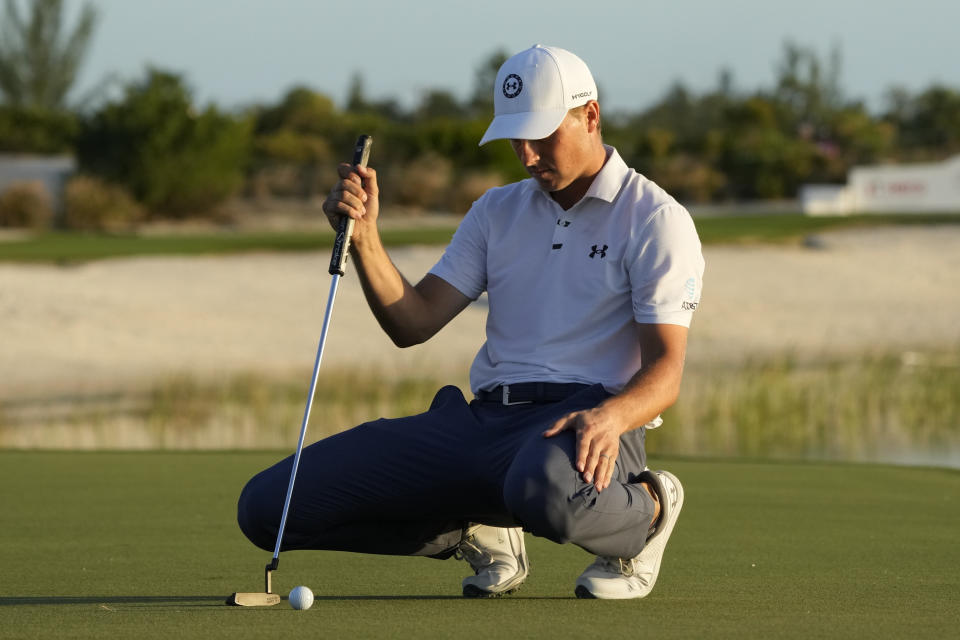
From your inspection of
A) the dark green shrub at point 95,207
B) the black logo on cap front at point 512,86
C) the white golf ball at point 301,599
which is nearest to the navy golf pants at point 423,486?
the white golf ball at point 301,599

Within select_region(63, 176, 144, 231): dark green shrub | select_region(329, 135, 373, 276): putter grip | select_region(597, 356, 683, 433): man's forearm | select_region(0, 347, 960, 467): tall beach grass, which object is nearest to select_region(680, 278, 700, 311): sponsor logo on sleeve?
select_region(597, 356, 683, 433): man's forearm

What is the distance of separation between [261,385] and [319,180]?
23.6 m

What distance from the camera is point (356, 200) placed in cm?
413

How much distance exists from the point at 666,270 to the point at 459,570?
4.24ft

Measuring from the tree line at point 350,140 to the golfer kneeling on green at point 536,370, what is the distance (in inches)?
1008

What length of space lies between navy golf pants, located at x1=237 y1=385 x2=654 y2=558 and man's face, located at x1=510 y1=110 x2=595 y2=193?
56 centimetres

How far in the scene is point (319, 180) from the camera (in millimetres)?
36750

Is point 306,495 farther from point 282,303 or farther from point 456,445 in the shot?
point 282,303

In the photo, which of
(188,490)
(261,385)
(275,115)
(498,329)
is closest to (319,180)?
(275,115)

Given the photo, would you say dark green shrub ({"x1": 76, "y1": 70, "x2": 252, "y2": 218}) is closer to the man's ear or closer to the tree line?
the tree line

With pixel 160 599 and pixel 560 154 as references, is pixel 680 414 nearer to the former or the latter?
pixel 560 154

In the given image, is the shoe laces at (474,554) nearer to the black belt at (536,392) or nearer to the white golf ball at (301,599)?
the black belt at (536,392)

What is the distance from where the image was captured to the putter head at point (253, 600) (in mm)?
3768

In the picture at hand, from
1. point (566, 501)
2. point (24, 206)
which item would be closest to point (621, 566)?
point (566, 501)
